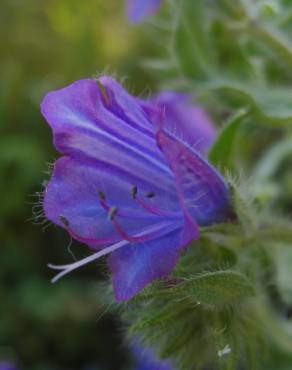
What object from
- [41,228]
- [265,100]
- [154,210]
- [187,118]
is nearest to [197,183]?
[154,210]

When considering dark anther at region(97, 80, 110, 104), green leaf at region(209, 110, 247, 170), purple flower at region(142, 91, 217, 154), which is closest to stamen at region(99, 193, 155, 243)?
dark anther at region(97, 80, 110, 104)

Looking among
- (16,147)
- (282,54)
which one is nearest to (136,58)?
(16,147)

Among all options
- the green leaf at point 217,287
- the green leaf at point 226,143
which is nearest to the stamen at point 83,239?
the green leaf at point 217,287

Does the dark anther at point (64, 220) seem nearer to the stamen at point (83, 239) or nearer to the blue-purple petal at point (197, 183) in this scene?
the stamen at point (83, 239)

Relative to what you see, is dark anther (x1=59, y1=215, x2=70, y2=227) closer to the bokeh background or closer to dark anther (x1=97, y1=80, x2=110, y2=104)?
dark anther (x1=97, y1=80, x2=110, y2=104)

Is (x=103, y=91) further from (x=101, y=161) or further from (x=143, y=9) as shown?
(x=143, y=9)

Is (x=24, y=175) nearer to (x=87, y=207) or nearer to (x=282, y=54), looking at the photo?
(x=282, y=54)
